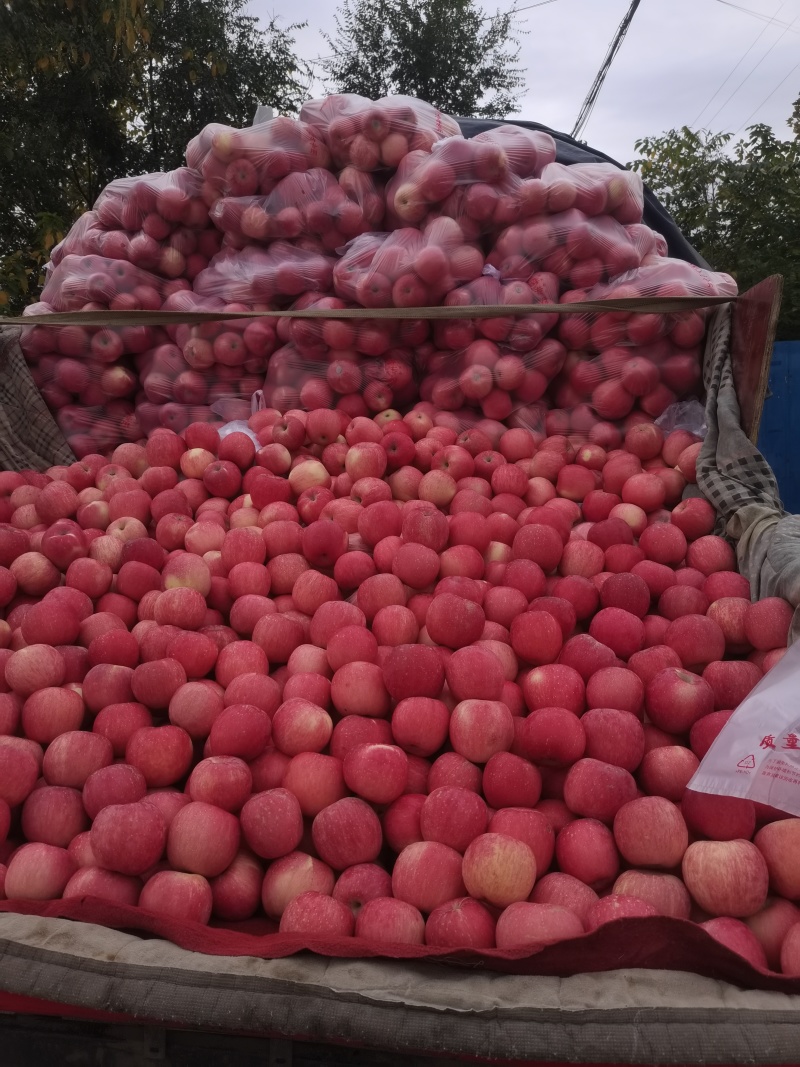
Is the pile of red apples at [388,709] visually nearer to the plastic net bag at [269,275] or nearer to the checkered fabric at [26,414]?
the checkered fabric at [26,414]

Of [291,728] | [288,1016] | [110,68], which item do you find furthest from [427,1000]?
[110,68]

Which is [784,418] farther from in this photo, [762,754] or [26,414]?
[26,414]

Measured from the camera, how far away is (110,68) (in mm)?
8906

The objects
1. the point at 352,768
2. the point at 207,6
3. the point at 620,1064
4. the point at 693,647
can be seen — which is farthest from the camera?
the point at 207,6

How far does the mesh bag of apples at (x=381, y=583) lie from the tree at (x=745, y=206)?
6.13m

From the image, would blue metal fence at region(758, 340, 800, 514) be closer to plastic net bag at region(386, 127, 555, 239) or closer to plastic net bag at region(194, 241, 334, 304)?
plastic net bag at region(386, 127, 555, 239)

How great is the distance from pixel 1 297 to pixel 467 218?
540 cm

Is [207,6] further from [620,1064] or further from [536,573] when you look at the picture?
[620,1064]

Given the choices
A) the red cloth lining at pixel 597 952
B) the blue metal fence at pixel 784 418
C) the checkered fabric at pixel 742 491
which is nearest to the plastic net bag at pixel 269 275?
the checkered fabric at pixel 742 491

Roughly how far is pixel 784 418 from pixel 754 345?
149 centimetres

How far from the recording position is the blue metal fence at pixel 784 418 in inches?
150

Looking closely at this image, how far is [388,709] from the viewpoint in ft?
5.72

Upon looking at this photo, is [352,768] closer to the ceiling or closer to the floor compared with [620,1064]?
closer to the ceiling

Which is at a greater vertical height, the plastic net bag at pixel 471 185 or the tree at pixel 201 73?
the tree at pixel 201 73
